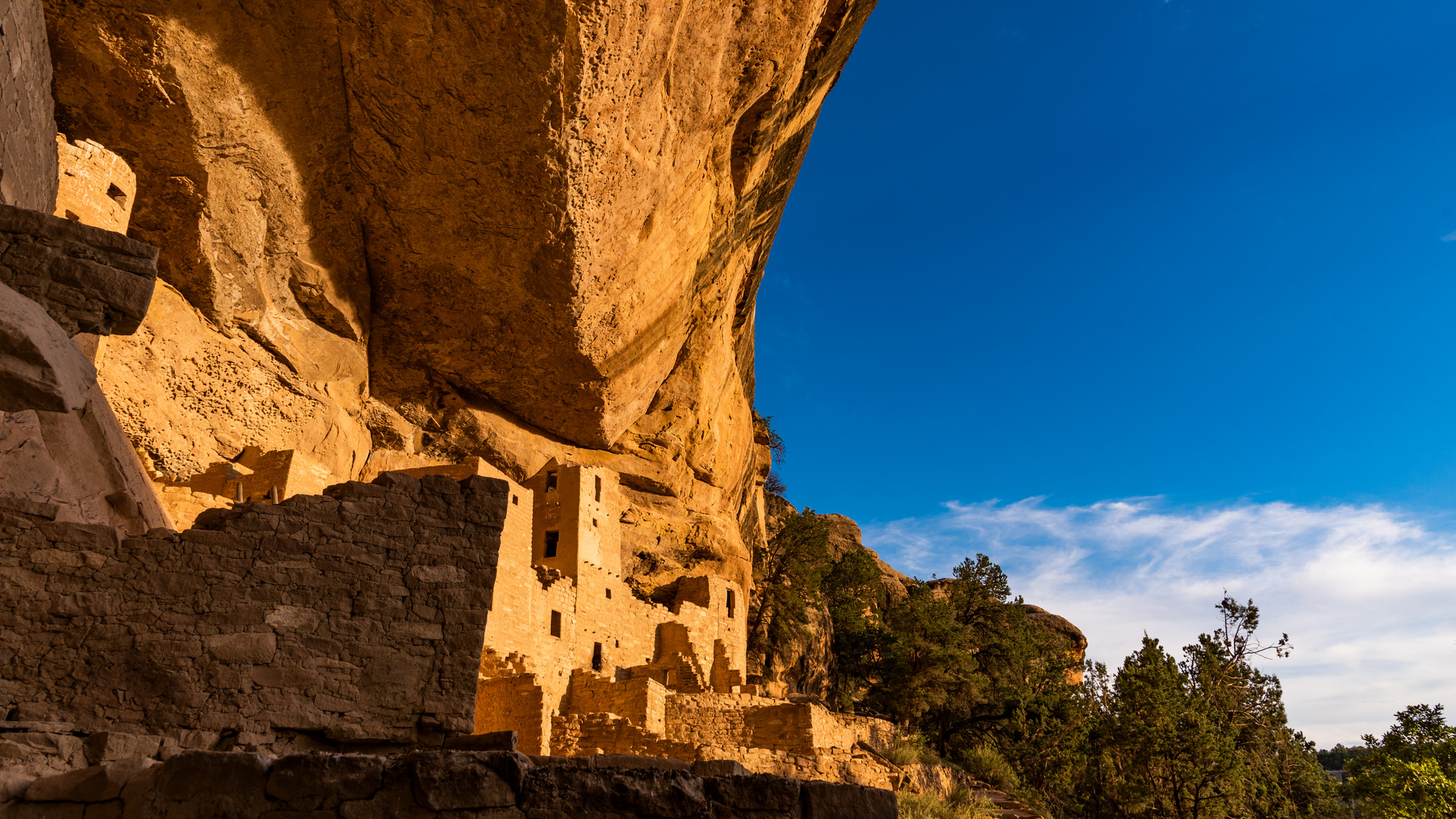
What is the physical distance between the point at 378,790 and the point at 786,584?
2970cm

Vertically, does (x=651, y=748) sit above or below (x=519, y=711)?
below

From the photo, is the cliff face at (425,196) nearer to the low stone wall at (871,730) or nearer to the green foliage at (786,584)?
the low stone wall at (871,730)

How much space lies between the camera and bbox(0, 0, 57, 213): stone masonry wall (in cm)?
740

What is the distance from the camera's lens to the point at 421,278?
1850 centimetres

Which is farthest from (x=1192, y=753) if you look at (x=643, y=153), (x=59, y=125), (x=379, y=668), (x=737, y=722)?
(x=59, y=125)

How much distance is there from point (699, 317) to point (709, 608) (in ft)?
23.6

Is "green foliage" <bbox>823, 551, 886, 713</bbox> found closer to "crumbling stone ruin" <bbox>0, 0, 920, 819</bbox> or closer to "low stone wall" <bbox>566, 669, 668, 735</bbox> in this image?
"crumbling stone ruin" <bbox>0, 0, 920, 819</bbox>

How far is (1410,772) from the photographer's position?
2294cm

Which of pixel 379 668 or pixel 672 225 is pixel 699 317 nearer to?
pixel 672 225

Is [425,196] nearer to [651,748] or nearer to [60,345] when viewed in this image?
[651,748]

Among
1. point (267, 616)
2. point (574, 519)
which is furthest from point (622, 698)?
point (267, 616)

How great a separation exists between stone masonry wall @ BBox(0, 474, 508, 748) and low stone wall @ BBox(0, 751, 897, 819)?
1.43 m

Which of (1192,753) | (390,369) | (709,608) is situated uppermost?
(390,369)

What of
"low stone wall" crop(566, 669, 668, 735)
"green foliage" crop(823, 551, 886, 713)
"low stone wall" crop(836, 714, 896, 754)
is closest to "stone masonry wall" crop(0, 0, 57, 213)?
"low stone wall" crop(566, 669, 668, 735)
